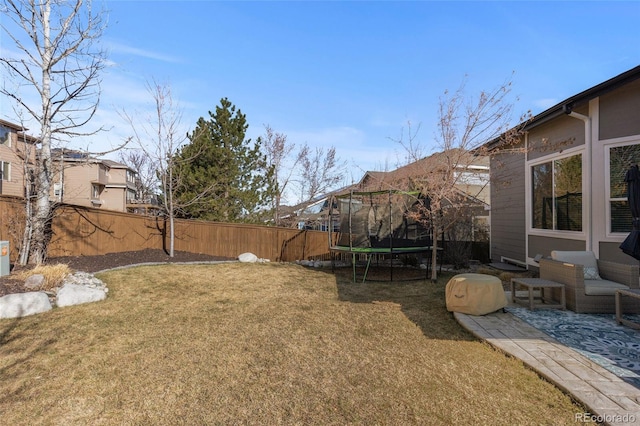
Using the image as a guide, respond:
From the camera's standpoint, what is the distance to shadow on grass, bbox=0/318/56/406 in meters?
2.72

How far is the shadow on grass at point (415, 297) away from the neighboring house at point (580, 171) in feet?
8.49

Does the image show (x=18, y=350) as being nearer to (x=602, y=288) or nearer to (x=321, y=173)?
(x=602, y=288)

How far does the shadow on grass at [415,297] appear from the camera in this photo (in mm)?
4278

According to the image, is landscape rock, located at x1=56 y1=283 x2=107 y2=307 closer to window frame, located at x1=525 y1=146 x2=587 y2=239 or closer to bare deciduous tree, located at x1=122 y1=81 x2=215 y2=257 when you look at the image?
bare deciduous tree, located at x1=122 y1=81 x2=215 y2=257

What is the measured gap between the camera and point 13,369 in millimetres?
3107

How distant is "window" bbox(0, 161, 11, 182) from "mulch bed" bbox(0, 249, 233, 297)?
648 inches

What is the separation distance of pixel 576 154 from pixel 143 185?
28.1 meters

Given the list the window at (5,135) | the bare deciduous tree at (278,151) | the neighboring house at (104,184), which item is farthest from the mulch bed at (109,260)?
the neighboring house at (104,184)

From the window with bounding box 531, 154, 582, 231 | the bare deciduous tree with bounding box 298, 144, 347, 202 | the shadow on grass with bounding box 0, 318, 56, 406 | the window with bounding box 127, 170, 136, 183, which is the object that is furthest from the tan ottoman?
the window with bounding box 127, 170, 136, 183

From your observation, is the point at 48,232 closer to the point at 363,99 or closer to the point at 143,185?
the point at 363,99

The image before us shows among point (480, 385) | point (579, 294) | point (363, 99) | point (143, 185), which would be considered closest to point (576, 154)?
point (579, 294)

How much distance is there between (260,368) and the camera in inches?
125

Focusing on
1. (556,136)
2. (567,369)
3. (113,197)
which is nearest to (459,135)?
(556,136)

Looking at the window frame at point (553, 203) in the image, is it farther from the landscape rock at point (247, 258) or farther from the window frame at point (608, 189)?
the landscape rock at point (247, 258)
